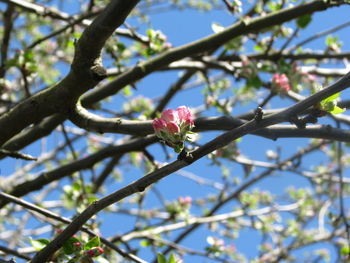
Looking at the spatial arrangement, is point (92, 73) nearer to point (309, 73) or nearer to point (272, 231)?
point (309, 73)

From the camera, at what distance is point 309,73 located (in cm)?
346

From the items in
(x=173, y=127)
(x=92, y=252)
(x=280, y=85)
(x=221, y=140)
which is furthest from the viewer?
(x=280, y=85)

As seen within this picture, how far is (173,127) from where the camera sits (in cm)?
144

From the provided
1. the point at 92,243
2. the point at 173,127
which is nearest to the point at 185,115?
the point at 173,127

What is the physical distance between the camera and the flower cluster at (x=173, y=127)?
1.44m

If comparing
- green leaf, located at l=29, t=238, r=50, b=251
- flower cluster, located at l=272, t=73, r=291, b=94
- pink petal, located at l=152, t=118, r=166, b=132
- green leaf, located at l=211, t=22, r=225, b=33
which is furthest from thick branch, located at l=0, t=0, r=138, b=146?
flower cluster, located at l=272, t=73, r=291, b=94

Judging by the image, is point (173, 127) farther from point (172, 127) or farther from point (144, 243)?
point (144, 243)

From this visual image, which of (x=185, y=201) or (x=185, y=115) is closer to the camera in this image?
(x=185, y=115)

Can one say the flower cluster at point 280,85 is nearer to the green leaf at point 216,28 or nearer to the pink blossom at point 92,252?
the green leaf at point 216,28

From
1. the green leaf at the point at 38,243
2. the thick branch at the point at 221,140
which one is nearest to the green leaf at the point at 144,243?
the green leaf at the point at 38,243

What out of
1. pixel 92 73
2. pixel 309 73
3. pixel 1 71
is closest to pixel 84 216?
pixel 92 73

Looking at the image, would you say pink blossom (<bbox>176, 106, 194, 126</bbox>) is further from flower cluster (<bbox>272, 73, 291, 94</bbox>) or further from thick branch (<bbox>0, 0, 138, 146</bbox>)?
flower cluster (<bbox>272, 73, 291, 94</bbox>)

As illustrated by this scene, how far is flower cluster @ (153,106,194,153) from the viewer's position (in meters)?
1.44

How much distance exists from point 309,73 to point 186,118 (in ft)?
7.43
